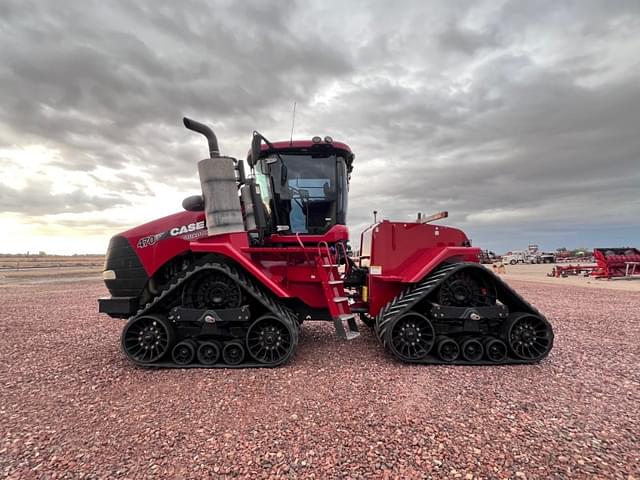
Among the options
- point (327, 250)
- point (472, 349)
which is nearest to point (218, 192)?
point (327, 250)

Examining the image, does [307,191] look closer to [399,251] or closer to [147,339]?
[399,251]

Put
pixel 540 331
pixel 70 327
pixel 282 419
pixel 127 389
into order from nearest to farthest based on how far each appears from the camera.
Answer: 1. pixel 282 419
2. pixel 127 389
3. pixel 540 331
4. pixel 70 327

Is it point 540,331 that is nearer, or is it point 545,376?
point 545,376

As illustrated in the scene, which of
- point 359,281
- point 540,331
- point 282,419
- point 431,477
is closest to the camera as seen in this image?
point 431,477

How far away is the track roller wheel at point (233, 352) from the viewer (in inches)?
181

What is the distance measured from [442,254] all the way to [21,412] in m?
5.33

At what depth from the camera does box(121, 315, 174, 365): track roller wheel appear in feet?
15.1

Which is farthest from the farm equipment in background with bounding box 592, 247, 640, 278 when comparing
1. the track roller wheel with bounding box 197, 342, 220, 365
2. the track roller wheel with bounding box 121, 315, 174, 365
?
the track roller wheel with bounding box 121, 315, 174, 365

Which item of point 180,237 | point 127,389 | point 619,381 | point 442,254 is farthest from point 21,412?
point 619,381

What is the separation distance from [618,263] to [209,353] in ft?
80.4

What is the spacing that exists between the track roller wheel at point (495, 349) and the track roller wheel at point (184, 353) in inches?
162

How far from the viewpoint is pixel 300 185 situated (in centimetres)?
550

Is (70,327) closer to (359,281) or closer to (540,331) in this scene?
(359,281)

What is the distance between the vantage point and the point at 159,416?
3240 millimetres
